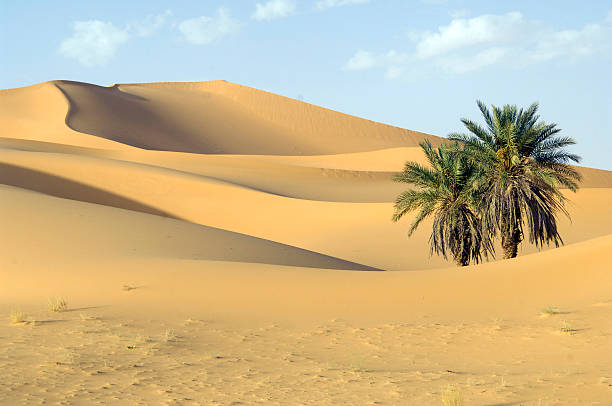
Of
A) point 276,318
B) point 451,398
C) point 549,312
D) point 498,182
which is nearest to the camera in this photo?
point 451,398

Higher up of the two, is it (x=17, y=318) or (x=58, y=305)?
(x=58, y=305)

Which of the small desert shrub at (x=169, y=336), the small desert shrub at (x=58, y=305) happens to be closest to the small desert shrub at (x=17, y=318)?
the small desert shrub at (x=58, y=305)

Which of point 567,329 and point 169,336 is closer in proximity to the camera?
point 567,329

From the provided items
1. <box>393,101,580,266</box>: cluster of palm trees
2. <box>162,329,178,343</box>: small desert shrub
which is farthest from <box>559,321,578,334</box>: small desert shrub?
<box>393,101,580,266</box>: cluster of palm trees

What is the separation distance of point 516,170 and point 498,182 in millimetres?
730

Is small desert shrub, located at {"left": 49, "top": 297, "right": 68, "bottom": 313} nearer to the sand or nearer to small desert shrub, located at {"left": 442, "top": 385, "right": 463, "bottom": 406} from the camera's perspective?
the sand

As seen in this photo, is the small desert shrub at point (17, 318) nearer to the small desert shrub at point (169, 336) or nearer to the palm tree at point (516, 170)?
the small desert shrub at point (169, 336)

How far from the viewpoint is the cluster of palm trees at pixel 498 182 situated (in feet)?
62.9

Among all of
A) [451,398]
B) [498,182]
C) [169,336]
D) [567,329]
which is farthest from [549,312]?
[498,182]

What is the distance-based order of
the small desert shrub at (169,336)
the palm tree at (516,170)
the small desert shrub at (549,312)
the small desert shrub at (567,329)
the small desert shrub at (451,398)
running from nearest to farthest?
the small desert shrub at (451,398)
the small desert shrub at (567,329)
the small desert shrub at (169,336)
the small desert shrub at (549,312)
the palm tree at (516,170)

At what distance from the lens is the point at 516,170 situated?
1972cm

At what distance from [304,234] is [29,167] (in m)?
14.5

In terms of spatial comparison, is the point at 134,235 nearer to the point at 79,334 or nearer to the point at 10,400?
the point at 79,334

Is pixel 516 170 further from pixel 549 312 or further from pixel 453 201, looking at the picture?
pixel 549 312
